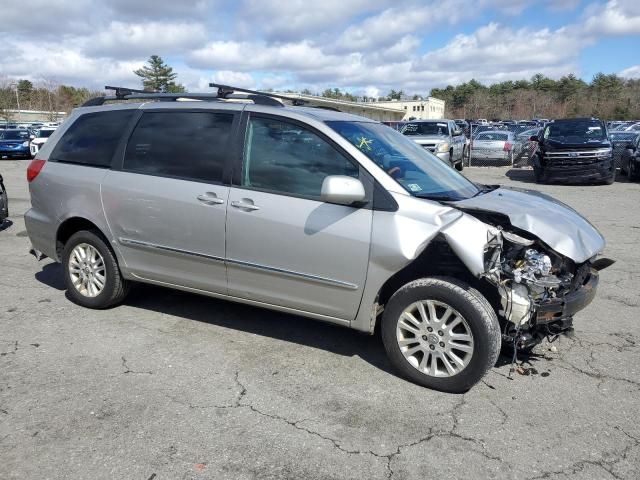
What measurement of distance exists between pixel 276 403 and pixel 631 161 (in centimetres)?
1597

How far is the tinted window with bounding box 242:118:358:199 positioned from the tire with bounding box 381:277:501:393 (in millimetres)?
941

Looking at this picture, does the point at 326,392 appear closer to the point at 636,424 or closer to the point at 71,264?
the point at 636,424

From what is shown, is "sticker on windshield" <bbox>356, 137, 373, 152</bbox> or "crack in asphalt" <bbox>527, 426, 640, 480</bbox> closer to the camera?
"crack in asphalt" <bbox>527, 426, 640, 480</bbox>

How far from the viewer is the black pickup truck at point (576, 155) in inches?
596

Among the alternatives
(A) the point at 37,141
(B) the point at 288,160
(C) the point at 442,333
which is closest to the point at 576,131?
(B) the point at 288,160

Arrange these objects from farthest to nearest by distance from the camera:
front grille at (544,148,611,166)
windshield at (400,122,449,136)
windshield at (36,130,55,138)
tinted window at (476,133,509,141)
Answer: windshield at (36,130,55,138), tinted window at (476,133,509,141), windshield at (400,122,449,136), front grille at (544,148,611,166)

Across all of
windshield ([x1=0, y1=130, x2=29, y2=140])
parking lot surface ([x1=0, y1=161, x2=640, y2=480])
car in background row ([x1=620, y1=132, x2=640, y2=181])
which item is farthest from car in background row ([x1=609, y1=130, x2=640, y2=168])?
windshield ([x1=0, y1=130, x2=29, y2=140])

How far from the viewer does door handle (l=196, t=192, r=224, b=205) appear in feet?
13.7

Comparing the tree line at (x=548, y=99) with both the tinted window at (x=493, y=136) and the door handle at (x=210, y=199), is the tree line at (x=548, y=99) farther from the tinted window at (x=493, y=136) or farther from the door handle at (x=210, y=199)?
the door handle at (x=210, y=199)

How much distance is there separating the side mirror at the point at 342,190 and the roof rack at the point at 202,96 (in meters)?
1.10

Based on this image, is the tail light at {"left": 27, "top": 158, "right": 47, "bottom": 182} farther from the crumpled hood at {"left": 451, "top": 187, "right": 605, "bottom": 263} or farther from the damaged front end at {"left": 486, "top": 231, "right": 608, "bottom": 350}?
the damaged front end at {"left": 486, "top": 231, "right": 608, "bottom": 350}

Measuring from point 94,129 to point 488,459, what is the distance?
4275 mm

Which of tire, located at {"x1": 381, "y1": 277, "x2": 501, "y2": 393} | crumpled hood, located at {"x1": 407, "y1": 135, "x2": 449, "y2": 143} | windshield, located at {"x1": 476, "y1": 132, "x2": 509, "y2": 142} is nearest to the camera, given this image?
tire, located at {"x1": 381, "y1": 277, "x2": 501, "y2": 393}

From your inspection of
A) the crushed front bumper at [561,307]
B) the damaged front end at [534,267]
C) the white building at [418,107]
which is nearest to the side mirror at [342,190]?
the damaged front end at [534,267]
